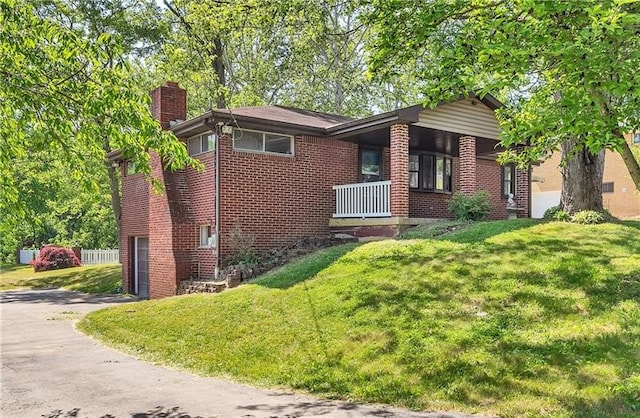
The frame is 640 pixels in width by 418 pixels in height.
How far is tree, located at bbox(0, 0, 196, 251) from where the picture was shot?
605 centimetres

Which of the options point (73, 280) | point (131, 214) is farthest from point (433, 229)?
point (73, 280)

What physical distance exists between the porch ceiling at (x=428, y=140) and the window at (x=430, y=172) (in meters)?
0.32

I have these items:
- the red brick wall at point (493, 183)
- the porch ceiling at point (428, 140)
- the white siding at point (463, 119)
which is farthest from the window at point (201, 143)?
the red brick wall at point (493, 183)

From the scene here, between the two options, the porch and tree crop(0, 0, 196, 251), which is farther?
the porch

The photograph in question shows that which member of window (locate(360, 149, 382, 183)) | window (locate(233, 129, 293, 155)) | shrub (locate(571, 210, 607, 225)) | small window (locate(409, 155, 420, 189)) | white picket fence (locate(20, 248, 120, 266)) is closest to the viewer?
shrub (locate(571, 210, 607, 225))

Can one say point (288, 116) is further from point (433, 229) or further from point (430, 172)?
point (433, 229)

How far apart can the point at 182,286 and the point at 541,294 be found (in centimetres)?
1056

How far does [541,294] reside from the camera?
9.37 meters

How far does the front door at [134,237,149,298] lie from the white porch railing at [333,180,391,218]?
734cm

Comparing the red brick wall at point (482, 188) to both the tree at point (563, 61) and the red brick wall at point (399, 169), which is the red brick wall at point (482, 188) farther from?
the tree at point (563, 61)

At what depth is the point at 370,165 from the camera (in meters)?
19.6

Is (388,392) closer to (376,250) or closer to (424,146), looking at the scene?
(376,250)

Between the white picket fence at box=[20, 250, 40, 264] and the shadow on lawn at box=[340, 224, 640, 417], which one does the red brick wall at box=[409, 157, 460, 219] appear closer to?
the shadow on lawn at box=[340, 224, 640, 417]

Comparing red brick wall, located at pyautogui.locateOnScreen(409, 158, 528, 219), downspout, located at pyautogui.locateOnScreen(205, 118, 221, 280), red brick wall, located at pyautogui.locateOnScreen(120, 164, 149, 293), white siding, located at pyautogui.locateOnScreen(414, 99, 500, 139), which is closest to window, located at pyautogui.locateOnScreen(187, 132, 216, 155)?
downspout, located at pyautogui.locateOnScreen(205, 118, 221, 280)
